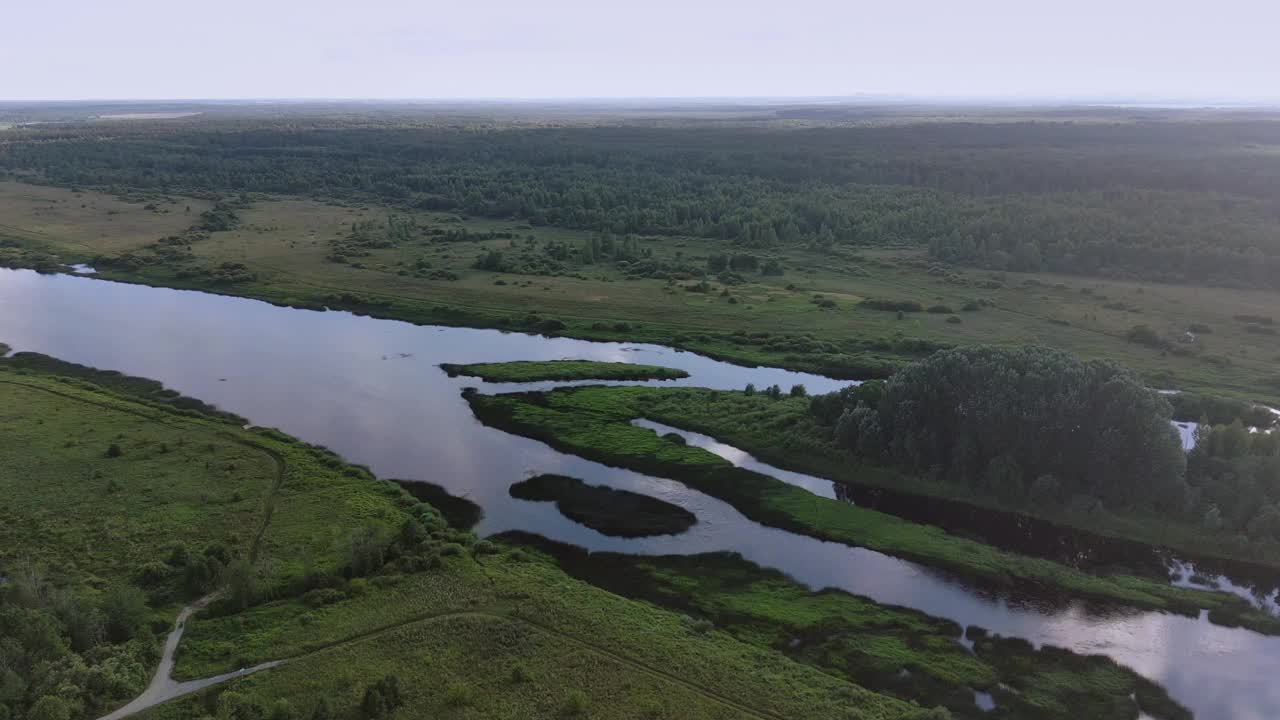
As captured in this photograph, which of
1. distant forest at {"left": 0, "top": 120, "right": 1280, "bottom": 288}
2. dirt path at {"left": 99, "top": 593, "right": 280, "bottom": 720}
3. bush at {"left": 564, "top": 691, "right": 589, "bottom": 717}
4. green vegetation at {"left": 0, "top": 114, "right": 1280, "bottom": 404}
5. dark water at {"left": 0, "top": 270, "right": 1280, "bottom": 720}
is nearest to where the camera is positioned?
dirt path at {"left": 99, "top": 593, "right": 280, "bottom": 720}

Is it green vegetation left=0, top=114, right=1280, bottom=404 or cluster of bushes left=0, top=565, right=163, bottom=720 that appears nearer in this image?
cluster of bushes left=0, top=565, right=163, bottom=720

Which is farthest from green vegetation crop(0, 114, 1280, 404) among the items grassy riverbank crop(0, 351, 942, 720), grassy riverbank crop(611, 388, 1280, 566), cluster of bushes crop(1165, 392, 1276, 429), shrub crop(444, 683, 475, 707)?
shrub crop(444, 683, 475, 707)

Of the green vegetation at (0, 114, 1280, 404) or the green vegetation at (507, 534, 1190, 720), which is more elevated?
the green vegetation at (0, 114, 1280, 404)

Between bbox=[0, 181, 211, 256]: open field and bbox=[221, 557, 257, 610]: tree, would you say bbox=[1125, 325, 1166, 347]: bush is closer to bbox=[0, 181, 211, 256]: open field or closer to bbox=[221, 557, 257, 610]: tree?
bbox=[221, 557, 257, 610]: tree

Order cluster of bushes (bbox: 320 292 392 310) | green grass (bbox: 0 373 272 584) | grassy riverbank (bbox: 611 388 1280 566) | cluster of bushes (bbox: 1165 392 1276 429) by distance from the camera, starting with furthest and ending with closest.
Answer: cluster of bushes (bbox: 320 292 392 310)
cluster of bushes (bbox: 1165 392 1276 429)
grassy riverbank (bbox: 611 388 1280 566)
green grass (bbox: 0 373 272 584)

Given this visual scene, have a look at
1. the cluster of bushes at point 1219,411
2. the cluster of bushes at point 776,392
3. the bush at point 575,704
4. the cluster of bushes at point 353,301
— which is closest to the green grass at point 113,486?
the bush at point 575,704

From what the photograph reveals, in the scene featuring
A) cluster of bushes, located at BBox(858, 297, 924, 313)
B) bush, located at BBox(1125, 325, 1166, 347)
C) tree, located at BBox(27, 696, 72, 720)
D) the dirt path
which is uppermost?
cluster of bushes, located at BBox(858, 297, 924, 313)

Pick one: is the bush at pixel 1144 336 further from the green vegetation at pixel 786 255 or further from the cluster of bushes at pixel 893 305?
the cluster of bushes at pixel 893 305
